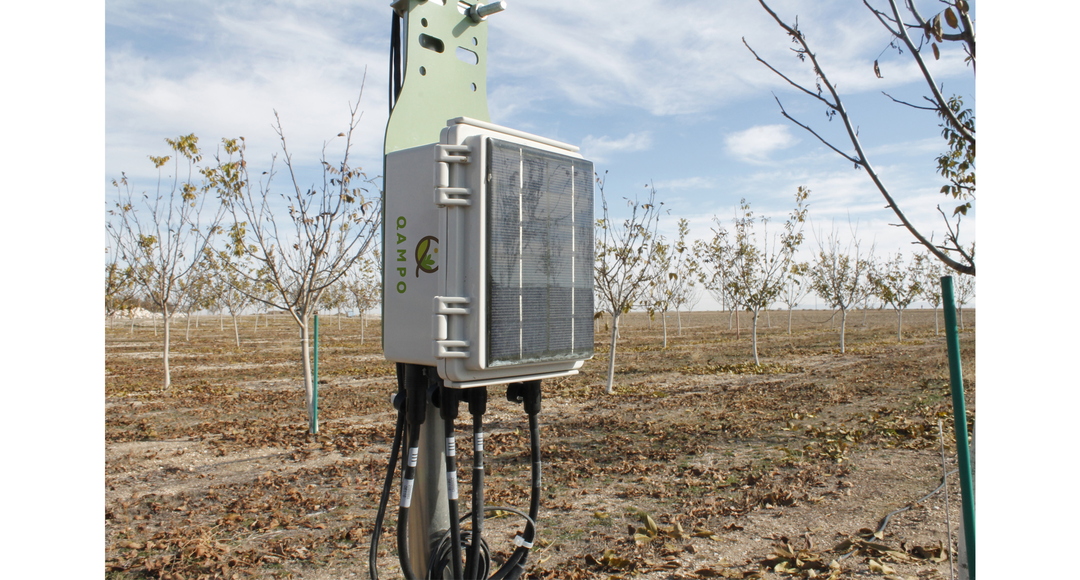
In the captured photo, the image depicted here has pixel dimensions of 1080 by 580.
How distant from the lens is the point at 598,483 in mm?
5008

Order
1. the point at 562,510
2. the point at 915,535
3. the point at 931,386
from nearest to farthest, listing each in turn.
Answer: the point at 915,535, the point at 562,510, the point at 931,386

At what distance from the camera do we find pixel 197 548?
3.57 m

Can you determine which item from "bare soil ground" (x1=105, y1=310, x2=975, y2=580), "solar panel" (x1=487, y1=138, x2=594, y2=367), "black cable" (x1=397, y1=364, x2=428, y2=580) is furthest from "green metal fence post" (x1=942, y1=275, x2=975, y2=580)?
"black cable" (x1=397, y1=364, x2=428, y2=580)

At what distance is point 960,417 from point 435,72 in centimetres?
203

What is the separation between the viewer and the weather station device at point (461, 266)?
164 cm

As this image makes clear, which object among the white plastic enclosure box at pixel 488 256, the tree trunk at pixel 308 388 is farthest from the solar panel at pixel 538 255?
the tree trunk at pixel 308 388

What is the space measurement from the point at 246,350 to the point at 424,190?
23147 millimetres

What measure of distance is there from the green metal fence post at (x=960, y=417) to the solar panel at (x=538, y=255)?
114 centimetres

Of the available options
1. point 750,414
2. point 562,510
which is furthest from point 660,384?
point 562,510

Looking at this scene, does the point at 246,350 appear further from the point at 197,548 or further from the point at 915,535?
the point at 915,535

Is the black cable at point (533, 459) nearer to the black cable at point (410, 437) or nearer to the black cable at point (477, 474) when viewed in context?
the black cable at point (477, 474)

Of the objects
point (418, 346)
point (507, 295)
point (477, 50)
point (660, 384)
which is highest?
point (477, 50)

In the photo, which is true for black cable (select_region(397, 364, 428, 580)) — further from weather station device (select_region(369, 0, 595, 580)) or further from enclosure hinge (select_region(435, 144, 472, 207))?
enclosure hinge (select_region(435, 144, 472, 207))

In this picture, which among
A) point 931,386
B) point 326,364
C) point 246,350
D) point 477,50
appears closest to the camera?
point 477,50
